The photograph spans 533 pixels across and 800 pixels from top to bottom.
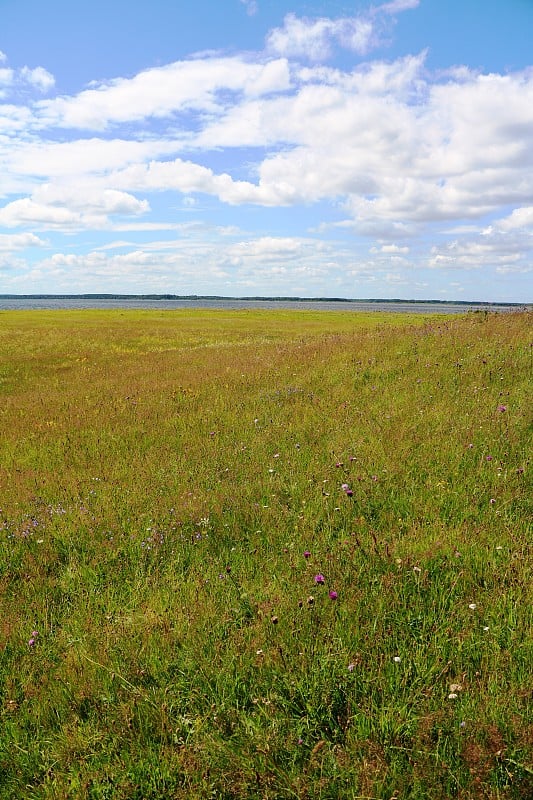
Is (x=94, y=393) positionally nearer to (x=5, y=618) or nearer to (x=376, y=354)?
(x=376, y=354)

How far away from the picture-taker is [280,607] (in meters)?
4.09

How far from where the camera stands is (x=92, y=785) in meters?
2.94

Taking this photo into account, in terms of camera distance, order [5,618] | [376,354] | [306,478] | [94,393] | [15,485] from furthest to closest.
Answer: [94,393]
[376,354]
[15,485]
[306,478]
[5,618]

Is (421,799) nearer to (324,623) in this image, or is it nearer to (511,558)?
(324,623)

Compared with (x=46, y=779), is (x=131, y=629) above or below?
above

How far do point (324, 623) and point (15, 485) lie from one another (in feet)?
19.9

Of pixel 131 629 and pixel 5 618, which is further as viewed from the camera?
pixel 5 618

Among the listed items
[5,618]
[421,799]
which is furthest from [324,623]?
[5,618]

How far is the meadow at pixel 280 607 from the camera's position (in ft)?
9.56

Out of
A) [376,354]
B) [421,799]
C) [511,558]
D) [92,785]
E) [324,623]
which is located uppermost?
[376,354]

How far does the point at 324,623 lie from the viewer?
388cm

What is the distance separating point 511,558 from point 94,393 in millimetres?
13493

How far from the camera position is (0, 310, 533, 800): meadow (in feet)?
9.56

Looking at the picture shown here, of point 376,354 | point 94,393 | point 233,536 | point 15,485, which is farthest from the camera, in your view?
point 94,393
